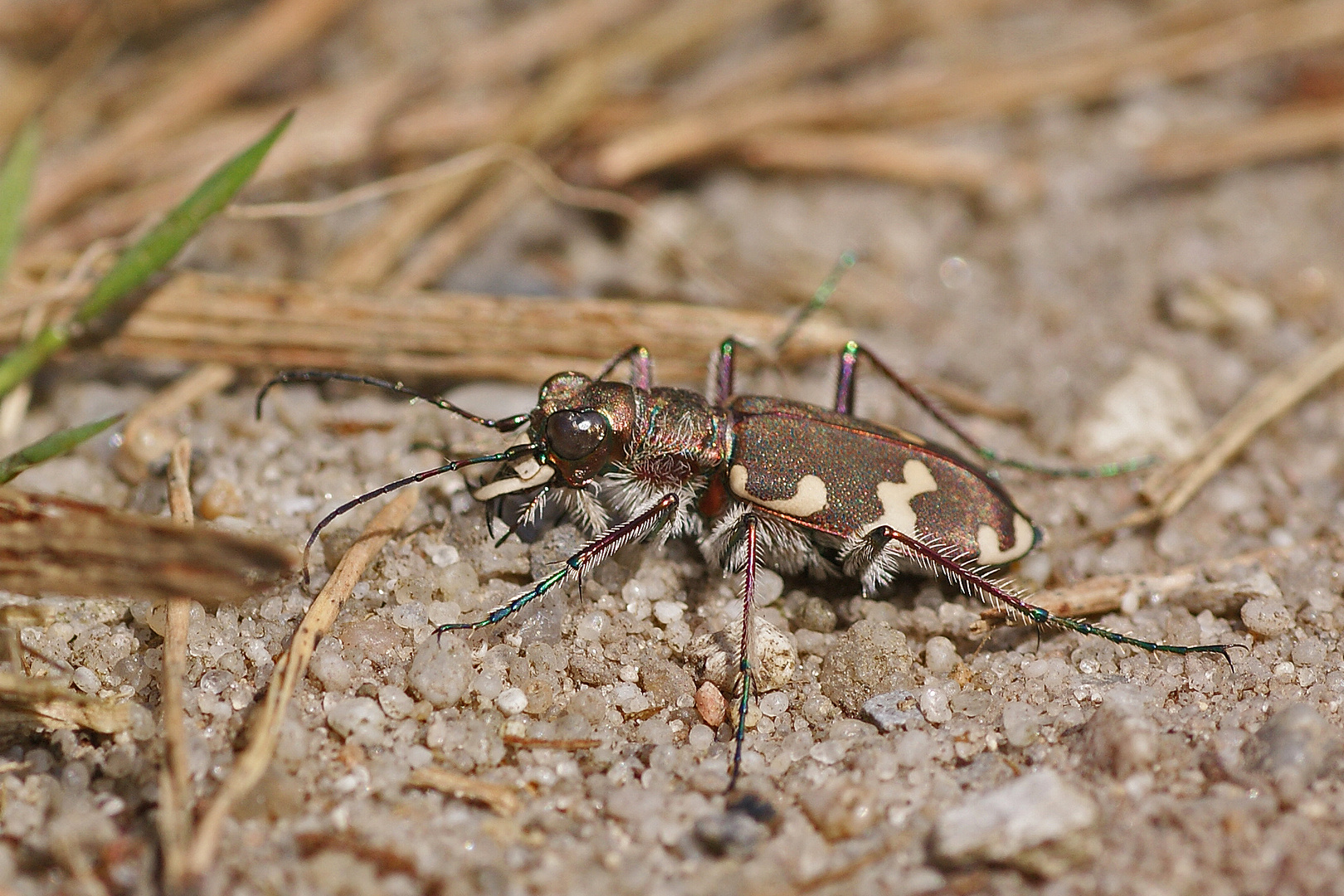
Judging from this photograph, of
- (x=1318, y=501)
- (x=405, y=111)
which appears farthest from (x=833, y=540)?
(x=405, y=111)

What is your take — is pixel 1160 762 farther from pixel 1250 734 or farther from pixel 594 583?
pixel 594 583

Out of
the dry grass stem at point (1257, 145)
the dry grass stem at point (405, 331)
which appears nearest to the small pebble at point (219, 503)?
the dry grass stem at point (405, 331)

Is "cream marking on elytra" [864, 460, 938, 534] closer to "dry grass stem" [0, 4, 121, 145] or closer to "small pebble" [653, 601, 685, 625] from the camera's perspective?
"small pebble" [653, 601, 685, 625]

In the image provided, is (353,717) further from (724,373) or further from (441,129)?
(441,129)

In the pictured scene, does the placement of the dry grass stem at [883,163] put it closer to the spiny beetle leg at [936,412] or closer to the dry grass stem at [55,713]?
the spiny beetle leg at [936,412]

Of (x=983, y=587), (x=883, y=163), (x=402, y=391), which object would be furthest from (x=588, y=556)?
(x=883, y=163)
